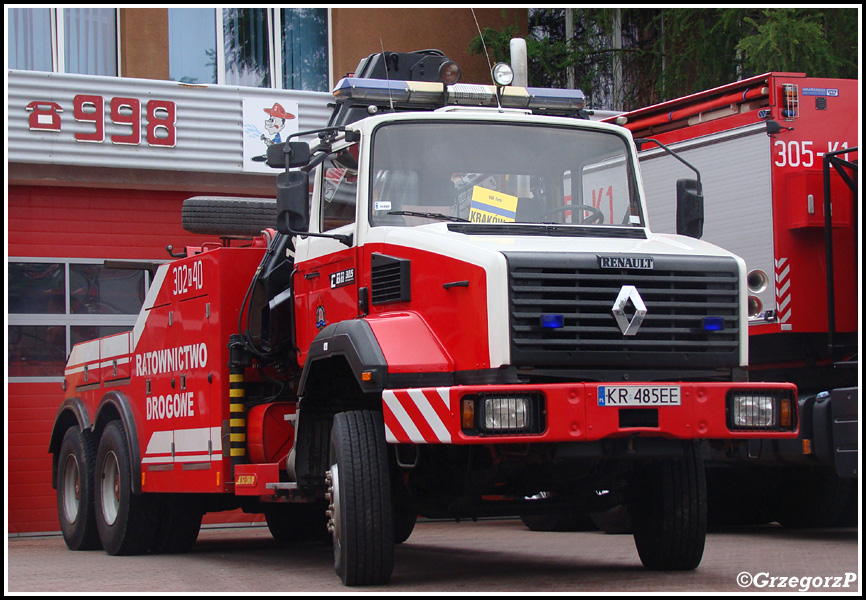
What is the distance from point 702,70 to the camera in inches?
662

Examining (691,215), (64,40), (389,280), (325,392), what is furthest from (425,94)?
(64,40)

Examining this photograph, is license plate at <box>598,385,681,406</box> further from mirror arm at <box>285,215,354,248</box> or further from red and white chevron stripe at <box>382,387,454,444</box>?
mirror arm at <box>285,215,354,248</box>

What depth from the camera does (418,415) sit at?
22.8 ft

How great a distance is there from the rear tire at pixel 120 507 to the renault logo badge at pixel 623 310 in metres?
5.30

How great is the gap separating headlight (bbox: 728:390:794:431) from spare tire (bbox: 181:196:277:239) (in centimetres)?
Result: 468

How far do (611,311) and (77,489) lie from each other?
6891mm

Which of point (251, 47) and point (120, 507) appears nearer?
point (120, 507)

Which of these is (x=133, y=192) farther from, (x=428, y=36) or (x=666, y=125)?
(x=666, y=125)

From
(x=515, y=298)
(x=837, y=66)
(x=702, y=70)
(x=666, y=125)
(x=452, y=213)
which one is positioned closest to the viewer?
(x=515, y=298)

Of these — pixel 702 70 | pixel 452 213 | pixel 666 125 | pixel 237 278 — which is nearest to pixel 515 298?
pixel 452 213

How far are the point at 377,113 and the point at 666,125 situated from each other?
13.0 ft

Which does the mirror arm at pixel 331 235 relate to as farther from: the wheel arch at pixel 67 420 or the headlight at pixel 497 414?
the wheel arch at pixel 67 420

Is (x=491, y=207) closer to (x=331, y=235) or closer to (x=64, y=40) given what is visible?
(x=331, y=235)

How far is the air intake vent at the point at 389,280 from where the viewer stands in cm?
762
